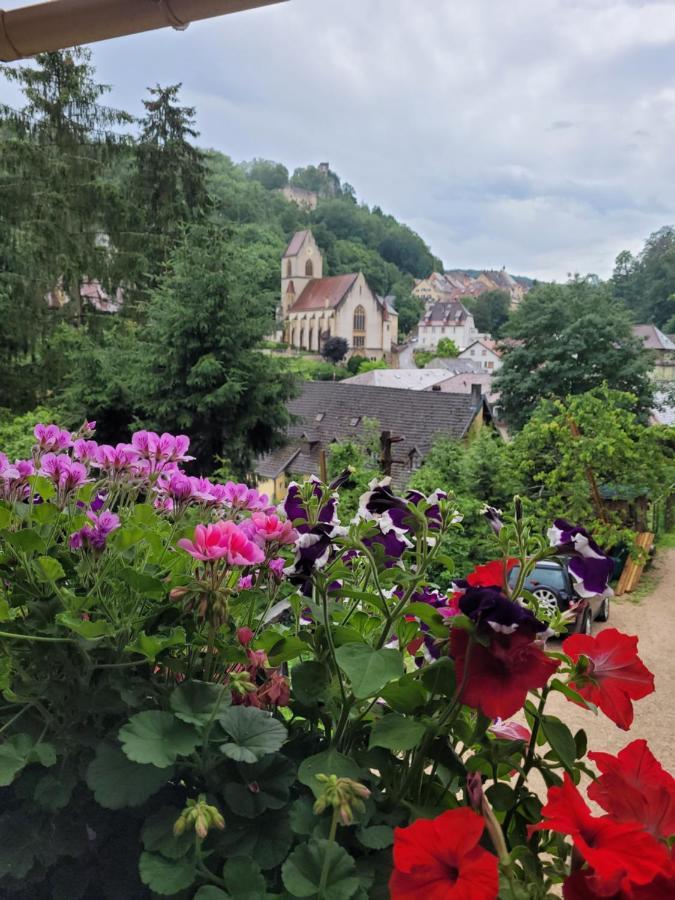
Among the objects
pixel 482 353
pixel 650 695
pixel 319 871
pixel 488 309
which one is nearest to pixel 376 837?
pixel 319 871

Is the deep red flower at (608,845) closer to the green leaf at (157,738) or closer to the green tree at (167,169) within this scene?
the green leaf at (157,738)

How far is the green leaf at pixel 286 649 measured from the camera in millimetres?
491

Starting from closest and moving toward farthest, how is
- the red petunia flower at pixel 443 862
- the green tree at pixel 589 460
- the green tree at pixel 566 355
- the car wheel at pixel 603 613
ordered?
the red petunia flower at pixel 443 862
the car wheel at pixel 603 613
the green tree at pixel 589 460
the green tree at pixel 566 355

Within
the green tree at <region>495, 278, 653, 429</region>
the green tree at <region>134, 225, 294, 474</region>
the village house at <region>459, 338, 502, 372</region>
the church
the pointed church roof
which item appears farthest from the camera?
the pointed church roof

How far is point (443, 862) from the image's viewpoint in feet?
1.03

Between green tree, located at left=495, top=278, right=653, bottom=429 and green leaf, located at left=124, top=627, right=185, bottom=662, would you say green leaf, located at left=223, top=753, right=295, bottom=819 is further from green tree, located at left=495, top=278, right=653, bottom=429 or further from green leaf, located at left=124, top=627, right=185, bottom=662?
green tree, located at left=495, top=278, right=653, bottom=429

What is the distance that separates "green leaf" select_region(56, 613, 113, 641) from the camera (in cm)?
40

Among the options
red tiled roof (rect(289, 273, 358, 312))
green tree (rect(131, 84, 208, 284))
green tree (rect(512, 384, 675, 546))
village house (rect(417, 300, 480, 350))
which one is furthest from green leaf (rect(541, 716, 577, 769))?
village house (rect(417, 300, 480, 350))

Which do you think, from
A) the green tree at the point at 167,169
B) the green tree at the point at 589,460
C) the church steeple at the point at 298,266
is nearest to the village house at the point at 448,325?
the church steeple at the point at 298,266

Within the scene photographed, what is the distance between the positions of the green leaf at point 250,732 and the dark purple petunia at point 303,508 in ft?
0.47

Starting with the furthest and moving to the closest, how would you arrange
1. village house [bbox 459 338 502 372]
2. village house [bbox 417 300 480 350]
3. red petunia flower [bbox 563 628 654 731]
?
village house [bbox 417 300 480 350], village house [bbox 459 338 502 372], red petunia flower [bbox 563 628 654 731]

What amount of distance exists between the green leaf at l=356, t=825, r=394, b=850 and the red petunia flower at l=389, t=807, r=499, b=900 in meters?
0.06

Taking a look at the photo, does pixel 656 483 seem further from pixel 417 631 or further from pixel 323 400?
pixel 323 400

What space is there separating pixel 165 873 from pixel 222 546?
18 cm
